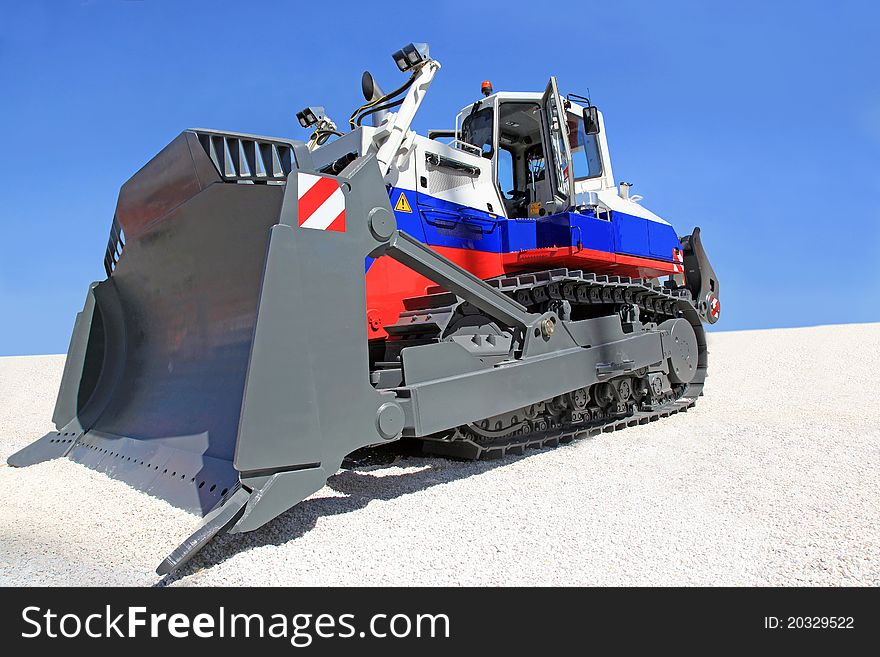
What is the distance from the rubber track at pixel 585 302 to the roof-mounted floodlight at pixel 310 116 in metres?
3.05

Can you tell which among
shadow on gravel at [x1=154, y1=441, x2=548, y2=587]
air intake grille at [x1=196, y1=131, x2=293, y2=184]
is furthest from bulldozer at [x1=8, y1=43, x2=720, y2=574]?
shadow on gravel at [x1=154, y1=441, x2=548, y2=587]

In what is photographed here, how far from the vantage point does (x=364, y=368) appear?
3.08 meters

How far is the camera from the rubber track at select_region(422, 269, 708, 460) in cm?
446

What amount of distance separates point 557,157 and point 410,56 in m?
1.64

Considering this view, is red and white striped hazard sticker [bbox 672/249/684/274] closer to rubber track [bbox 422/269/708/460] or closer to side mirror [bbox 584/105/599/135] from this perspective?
rubber track [bbox 422/269/708/460]

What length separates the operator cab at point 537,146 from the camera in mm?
5898

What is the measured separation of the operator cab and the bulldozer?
2 cm

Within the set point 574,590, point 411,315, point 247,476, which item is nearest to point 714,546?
point 574,590

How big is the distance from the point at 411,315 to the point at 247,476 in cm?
247

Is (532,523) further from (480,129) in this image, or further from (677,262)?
(677,262)

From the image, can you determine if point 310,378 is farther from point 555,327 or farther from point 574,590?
point 555,327

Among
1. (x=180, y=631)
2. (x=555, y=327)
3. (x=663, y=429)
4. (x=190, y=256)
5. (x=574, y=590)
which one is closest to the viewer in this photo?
(x=180, y=631)

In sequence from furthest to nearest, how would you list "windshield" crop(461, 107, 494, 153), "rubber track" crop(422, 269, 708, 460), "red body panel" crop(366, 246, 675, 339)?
"windshield" crop(461, 107, 494, 153), "red body panel" crop(366, 246, 675, 339), "rubber track" crop(422, 269, 708, 460)

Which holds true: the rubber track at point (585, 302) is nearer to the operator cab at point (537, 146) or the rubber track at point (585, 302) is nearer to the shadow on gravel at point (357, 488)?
the shadow on gravel at point (357, 488)
